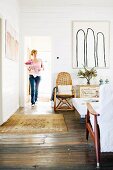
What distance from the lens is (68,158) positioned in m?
2.60

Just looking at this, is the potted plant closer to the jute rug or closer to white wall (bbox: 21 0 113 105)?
white wall (bbox: 21 0 113 105)

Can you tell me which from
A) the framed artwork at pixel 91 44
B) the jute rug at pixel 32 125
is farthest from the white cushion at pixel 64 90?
the jute rug at pixel 32 125

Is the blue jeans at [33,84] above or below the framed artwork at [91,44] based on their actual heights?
below

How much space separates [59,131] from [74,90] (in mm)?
2610

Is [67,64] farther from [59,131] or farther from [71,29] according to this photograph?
[59,131]

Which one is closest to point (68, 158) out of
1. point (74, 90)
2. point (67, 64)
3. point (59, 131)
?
point (59, 131)

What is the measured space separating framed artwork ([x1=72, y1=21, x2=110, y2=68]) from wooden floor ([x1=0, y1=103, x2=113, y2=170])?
360 centimetres

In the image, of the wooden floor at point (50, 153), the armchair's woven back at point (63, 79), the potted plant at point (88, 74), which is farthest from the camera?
the armchair's woven back at point (63, 79)

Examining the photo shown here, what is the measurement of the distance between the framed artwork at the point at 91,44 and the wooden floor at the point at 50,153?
3.60 m

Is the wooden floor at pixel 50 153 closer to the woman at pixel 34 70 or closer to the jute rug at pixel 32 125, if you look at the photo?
the jute rug at pixel 32 125

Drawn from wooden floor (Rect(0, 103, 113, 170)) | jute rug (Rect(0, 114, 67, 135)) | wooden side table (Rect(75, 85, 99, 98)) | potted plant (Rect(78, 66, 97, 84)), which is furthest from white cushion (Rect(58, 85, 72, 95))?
wooden floor (Rect(0, 103, 113, 170))

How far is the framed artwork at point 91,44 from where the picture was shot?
6.95 m

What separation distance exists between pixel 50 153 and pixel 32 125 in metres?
1.57

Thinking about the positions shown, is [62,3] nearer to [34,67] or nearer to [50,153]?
[34,67]
